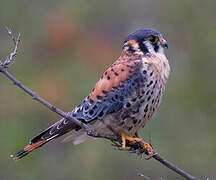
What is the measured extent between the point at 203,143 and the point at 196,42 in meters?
1.35

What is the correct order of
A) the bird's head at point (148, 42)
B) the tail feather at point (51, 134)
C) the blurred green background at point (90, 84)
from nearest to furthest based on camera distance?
1. the tail feather at point (51, 134)
2. the bird's head at point (148, 42)
3. the blurred green background at point (90, 84)

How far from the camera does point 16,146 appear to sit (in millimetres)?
5855

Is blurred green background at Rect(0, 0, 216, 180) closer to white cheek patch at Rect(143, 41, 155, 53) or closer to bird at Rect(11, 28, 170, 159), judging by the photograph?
bird at Rect(11, 28, 170, 159)

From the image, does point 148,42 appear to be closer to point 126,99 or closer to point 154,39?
point 154,39

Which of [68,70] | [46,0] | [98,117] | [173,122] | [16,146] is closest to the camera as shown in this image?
[98,117]

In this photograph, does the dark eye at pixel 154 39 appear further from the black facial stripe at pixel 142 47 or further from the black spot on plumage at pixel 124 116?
the black spot on plumage at pixel 124 116

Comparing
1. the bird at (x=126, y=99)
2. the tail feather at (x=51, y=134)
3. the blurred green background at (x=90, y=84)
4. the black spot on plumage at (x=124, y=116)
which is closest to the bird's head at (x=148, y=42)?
the bird at (x=126, y=99)

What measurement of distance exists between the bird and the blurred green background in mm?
1177

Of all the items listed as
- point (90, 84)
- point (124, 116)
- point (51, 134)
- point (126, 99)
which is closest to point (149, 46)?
point (126, 99)

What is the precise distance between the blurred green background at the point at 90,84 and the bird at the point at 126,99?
1.18 meters

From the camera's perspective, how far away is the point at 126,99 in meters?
4.32

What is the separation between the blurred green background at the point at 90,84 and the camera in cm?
612

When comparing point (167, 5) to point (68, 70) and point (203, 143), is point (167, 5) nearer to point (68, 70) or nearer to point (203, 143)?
point (68, 70)

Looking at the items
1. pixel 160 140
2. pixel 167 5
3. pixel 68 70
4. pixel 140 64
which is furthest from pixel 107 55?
pixel 140 64
